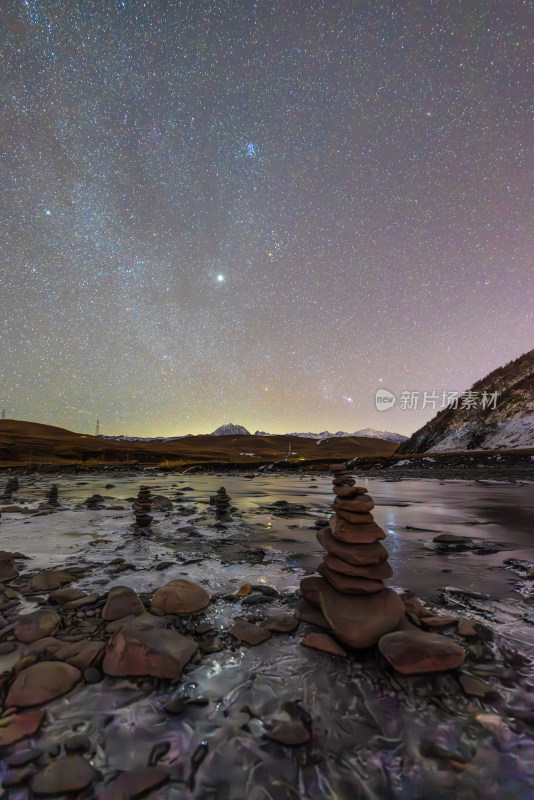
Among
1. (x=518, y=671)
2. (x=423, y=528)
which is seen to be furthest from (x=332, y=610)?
(x=423, y=528)

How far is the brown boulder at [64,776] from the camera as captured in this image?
2.04 m

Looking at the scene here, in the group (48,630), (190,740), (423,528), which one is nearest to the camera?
(190,740)

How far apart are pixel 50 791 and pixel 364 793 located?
198cm

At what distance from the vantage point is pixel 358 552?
4.38 m

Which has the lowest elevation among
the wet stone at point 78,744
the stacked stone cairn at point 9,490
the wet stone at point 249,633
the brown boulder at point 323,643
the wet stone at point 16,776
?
the stacked stone cairn at point 9,490

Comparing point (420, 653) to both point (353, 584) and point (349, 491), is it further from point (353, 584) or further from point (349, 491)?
point (349, 491)

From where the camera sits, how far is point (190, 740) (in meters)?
2.47

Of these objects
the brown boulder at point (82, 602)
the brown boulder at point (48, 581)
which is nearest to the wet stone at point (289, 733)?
the brown boulder at point (82, 602)

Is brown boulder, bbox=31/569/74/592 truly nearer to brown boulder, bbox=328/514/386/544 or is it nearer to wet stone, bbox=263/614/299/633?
wet stone, bbox=263/614/299/633

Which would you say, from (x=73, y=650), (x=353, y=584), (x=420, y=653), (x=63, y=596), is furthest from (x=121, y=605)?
(x=420, y=653)

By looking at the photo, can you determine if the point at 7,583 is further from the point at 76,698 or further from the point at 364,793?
the point at 364,793

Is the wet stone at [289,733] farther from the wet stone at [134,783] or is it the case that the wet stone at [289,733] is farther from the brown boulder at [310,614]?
the brown boulder at [310,614]

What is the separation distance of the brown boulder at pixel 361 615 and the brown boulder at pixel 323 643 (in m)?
0.13

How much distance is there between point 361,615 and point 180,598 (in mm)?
→ 2454
